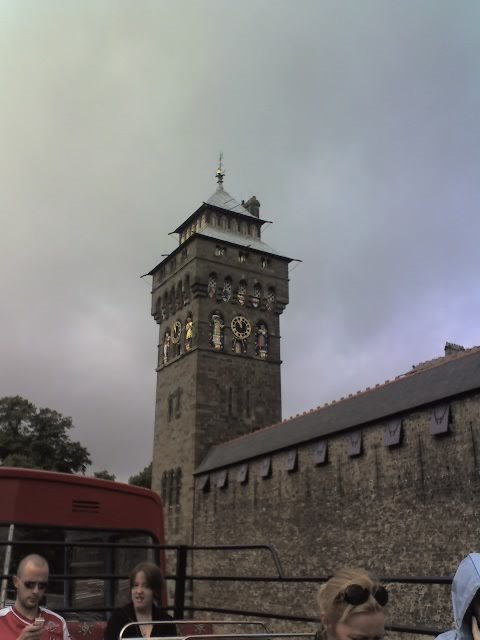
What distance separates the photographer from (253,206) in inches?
1646

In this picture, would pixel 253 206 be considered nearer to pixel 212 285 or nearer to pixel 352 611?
pixel 212 285

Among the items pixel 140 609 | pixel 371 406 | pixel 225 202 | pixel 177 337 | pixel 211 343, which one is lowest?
pixel 140 609

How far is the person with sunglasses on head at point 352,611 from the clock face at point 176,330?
34.1m

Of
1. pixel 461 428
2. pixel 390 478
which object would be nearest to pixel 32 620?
pixel 461 428

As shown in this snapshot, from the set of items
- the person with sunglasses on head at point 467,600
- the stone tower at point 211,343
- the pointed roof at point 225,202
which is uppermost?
the pointed roof at point 225,202

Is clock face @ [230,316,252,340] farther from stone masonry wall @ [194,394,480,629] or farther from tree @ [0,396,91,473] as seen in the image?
tree @ [0,396,91,473]

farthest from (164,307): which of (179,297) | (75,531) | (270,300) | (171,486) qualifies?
(75,531)

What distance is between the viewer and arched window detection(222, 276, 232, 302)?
35.7 metres

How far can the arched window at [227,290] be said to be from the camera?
3569cm

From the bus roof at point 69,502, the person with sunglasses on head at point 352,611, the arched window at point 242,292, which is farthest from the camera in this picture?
the arched window at point 242,292

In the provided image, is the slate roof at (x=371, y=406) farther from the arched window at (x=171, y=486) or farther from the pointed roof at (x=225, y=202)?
the pointed roof at (x=225, y=202)

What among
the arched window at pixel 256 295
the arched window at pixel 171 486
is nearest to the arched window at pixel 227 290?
the arched window at pixel 256 295

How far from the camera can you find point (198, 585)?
29453 mm

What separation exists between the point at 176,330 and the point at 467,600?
1373 inches
